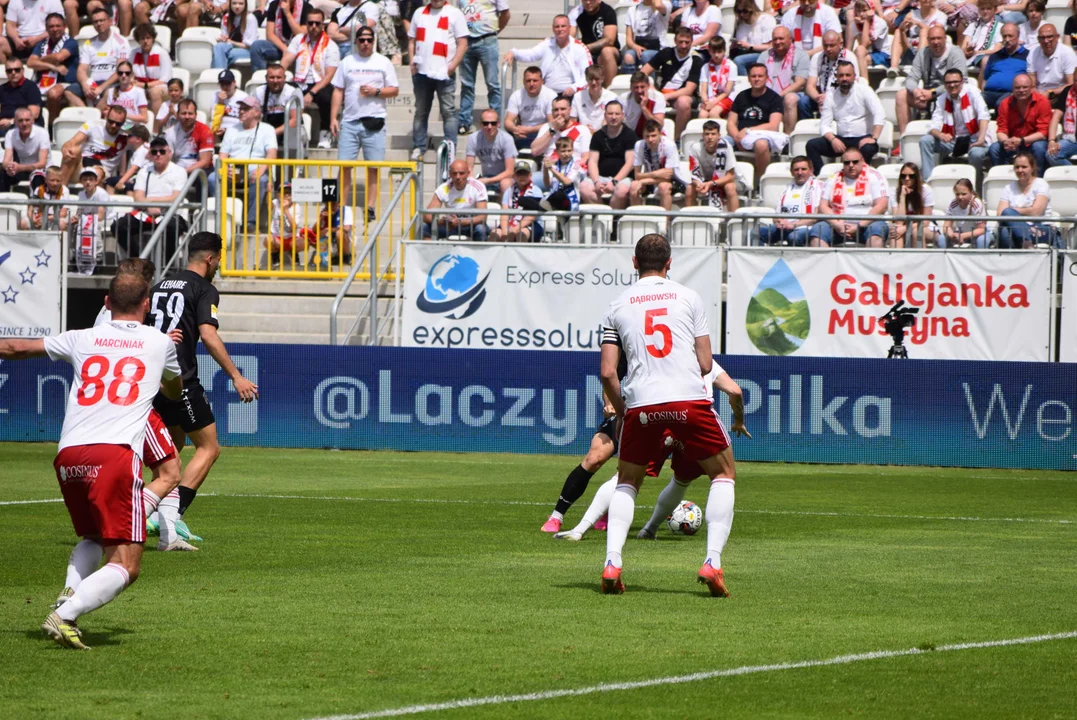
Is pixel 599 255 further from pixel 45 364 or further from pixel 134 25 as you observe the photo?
pixel 134 25

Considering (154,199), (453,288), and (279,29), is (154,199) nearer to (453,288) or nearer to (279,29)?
(279,29)

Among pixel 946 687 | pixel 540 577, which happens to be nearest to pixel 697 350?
pixel 540 577

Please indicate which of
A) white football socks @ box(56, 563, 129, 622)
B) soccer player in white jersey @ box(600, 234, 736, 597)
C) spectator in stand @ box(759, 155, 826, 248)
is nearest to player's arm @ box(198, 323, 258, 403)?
soccer player in white jersey @ box(600, 234, 736, 597)

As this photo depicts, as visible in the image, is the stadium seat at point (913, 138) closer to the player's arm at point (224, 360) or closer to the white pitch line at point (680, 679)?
the player's arm at point (224, 360)

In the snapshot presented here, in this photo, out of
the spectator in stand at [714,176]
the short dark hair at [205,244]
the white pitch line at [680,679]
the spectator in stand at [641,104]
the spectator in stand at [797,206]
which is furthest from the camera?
the spectator in stand at [641,104]

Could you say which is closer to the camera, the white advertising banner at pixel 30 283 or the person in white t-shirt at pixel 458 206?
the white advertising banner at pixel 30 283

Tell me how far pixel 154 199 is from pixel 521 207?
5.40 meters

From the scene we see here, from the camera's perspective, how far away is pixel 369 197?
22.5m

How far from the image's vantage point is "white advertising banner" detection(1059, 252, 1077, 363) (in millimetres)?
19094

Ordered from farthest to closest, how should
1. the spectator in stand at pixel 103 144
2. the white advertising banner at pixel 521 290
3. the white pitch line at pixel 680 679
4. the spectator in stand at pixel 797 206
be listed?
the spectator in stand at pixel 103 144 → the spectator in stand at pixel 797 206 → the white advertising banner at pixel 521 290 → the white pitch line at pixel 680 679

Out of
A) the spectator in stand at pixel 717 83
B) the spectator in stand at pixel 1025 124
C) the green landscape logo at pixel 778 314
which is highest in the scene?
the spectator in stand at pixel 717 83

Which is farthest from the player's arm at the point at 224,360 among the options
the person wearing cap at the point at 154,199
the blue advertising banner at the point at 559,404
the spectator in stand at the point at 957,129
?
the spectator in stand at the point at 957,129

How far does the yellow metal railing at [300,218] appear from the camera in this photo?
2223 cm

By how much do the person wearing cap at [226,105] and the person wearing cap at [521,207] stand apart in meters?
4.63
